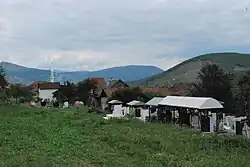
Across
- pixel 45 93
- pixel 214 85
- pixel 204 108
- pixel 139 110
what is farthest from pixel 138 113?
pixel 45 93

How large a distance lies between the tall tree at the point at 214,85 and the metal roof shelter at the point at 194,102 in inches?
296

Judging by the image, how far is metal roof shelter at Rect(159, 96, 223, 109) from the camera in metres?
24.5

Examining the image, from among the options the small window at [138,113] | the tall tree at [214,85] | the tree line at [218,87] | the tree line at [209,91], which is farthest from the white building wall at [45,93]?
the small window at [138,113]

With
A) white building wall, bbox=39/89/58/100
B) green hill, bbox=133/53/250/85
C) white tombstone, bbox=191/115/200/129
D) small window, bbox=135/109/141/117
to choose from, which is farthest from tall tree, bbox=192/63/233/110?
green hill, bbox=133/53/250/85

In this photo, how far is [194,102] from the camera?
25.7 m

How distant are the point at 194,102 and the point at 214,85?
1143 centimetres

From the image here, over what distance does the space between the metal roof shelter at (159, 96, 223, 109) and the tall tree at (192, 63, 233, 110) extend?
24.7 ft

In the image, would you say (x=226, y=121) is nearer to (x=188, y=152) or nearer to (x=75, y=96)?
(x=188, y=152)

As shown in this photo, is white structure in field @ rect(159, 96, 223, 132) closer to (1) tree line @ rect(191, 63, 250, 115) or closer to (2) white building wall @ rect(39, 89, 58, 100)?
(1) tree line @ rect(191, 63, 250, 115)

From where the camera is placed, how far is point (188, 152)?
14.1 metres

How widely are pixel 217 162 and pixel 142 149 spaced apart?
345cm

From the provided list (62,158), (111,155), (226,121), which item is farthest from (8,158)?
(226,121)

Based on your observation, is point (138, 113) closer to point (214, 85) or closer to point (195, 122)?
point (214, 85)

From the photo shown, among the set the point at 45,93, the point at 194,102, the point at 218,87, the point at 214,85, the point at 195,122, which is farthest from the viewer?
the point at 45,93
